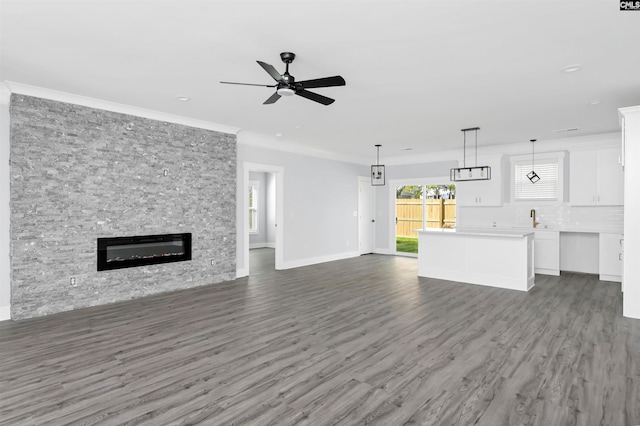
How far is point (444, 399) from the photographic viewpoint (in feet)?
8.39

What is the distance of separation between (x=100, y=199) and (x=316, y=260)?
16.0 feet

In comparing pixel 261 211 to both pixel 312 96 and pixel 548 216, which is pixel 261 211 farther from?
pixel 312 96

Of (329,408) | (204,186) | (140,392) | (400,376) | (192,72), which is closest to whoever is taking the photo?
(329,408)

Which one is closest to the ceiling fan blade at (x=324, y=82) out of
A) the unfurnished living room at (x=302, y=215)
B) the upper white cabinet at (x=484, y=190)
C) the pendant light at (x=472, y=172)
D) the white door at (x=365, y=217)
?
the unfurnished living room at (x=302, y=215)

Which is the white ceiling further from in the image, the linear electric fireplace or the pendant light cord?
the linear electric fireplace

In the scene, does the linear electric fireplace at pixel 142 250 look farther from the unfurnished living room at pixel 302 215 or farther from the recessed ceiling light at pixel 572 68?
the recessed ceiling light at pixel 572 68

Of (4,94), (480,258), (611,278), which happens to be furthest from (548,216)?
(4,94)

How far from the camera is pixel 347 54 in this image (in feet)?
11.2

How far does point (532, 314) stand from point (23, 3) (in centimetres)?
589

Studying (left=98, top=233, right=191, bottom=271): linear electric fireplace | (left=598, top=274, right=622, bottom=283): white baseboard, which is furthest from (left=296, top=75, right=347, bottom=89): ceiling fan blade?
(left=598, top=274, right=622, bottom=283): white baseboard

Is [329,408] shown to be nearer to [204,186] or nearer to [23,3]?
[23,3]

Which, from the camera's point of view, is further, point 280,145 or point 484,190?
point 484,190

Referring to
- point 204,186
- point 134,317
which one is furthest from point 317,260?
point 134,317

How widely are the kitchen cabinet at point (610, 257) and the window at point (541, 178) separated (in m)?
1.18
